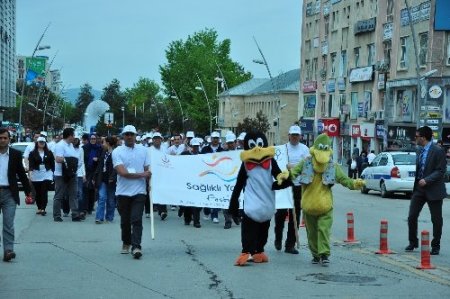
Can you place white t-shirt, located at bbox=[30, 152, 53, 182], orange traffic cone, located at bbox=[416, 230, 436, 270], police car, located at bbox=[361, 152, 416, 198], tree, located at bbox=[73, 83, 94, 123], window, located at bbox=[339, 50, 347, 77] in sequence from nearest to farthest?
1. orange traffic cone, located at bbox=[416, 230, 436, 270]
2. white t-shirt, located at bbox=[30, 152, 53, 182]
3. police car, located at bbox=[361, 152, 416, 198]
4. window, located at bbox=[339, 50, 347, 77]
5. tree, located at bbox=[73, 83, 94, 123]

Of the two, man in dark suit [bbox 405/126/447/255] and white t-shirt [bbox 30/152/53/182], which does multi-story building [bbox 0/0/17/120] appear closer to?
white t-shirt [bbox 30/152/53/182]

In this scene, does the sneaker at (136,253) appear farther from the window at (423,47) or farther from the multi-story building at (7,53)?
the multi-story building at (7,53)

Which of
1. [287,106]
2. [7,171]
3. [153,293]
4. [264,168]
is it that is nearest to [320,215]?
[264,168]

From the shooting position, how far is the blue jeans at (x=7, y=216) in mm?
12352

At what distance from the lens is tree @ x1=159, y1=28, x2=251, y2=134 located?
119062mm

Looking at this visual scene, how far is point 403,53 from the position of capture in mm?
59219

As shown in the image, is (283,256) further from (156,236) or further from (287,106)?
(287,106)

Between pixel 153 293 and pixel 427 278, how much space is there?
134 inches

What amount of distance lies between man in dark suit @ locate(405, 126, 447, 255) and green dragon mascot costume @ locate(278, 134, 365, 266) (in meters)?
1.94

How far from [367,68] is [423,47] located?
995 centimetres

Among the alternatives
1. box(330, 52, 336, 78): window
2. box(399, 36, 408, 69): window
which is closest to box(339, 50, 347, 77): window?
box(330, 52, 336, 78): window

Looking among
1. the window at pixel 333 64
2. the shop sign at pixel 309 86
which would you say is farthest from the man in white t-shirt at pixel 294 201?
the shop sign at pixel 309 86

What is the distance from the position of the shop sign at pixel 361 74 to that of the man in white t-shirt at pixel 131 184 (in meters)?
52.3

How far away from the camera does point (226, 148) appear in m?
19.6
